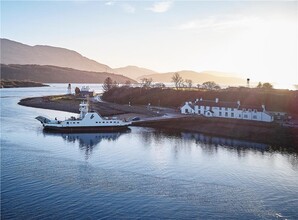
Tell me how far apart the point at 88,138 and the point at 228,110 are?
3011cm

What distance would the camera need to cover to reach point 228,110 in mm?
69000

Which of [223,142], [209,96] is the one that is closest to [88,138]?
[223,142]

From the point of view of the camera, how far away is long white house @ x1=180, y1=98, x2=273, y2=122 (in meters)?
64.2

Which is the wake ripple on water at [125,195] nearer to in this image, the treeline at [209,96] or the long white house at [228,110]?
the long white house at [228,110]

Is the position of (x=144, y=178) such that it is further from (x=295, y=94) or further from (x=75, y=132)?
(x=295, y=94)

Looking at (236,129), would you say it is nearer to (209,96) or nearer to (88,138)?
(88,138)

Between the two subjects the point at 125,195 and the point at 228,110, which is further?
the point at 228,110

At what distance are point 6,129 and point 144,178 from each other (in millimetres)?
35835

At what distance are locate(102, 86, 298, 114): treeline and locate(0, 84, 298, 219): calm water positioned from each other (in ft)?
88.2

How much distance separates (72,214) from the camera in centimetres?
2627

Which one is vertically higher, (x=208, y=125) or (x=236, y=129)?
(x=208, y=125)

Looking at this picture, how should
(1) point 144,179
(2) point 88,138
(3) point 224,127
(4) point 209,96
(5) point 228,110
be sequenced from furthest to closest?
(4) point 209,96
(5) point 228,110
(3) point 224,127
(2) point 88,138
(1) point 144,179

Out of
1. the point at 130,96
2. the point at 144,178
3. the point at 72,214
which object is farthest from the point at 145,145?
the point at 130,96

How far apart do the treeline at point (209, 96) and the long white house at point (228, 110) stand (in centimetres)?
966
